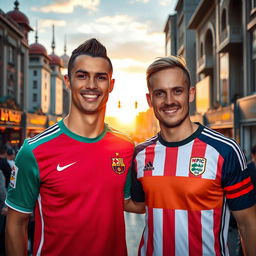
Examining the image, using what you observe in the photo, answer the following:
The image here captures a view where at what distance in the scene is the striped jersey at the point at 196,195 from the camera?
2533 millimetres

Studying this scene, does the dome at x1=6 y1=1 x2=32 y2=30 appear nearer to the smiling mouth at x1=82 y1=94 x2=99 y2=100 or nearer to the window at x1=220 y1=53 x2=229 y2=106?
the window at x1=220 y1=53 x2=229 y2=106

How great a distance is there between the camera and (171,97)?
2715mm

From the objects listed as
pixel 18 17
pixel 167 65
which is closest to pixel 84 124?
pixel 167 65

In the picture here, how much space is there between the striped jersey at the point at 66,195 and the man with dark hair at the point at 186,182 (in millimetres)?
415

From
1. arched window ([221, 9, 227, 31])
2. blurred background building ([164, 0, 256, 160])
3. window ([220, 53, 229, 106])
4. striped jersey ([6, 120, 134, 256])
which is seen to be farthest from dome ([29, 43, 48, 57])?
striped jersey ([6, 120, 134, 256])

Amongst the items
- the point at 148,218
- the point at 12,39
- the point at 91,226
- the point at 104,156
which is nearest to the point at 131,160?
the point at 104,156

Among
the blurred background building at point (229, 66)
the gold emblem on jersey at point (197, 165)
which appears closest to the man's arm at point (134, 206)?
the gold emblem on jersey at point (197, 165)

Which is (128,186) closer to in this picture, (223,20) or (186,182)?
(186,182)

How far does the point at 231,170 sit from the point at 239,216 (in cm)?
44

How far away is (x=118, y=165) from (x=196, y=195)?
2.67ft

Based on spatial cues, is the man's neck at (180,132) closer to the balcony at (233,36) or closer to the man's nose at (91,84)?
the man's nose at (91,84)

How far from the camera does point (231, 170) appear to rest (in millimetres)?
2523

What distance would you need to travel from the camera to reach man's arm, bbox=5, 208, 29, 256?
2.44 m

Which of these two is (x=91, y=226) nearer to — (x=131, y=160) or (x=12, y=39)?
(x=131, y=160)
